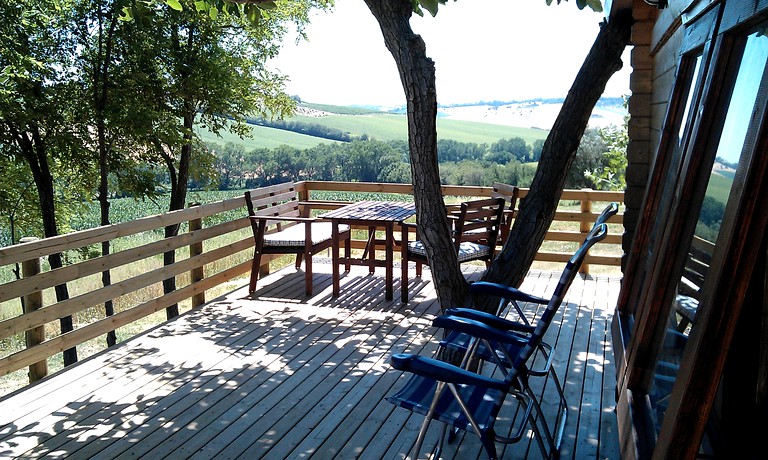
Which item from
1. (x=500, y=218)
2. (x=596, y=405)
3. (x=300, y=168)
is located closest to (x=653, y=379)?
(x=596, y=405)

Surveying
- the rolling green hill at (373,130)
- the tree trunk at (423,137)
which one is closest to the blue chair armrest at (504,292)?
the tree trunk at (423,137)

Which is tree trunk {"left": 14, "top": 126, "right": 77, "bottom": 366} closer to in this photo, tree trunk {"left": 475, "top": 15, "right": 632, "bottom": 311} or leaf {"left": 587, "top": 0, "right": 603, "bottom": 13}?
tree trunk {"left": 475, "top": 15, "right": 632, "bottom": 311}

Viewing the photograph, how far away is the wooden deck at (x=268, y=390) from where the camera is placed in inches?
133

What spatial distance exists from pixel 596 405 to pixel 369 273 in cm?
360

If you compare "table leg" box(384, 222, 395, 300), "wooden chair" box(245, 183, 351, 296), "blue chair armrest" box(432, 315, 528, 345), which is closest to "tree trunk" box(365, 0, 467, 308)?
"blue chair armrest" box(432, 315, 528, 345)

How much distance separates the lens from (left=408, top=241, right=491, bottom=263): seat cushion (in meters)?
5.96

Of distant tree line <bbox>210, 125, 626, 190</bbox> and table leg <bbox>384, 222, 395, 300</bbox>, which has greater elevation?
table leg <bbox>384, 222, 395, 300</bbox>

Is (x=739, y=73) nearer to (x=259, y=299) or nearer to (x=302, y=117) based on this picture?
(x=259, y=299)

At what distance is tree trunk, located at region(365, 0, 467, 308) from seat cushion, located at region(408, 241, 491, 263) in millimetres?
1853

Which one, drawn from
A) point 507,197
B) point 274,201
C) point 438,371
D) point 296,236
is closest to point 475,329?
point 438,371

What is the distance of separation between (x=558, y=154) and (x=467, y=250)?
222cm

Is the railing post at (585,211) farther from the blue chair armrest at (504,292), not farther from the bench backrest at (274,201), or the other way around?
the blue chair armrest at (504,292)

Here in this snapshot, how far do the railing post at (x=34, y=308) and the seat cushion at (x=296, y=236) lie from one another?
221cm

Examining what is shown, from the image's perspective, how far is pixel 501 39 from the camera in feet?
90.4
